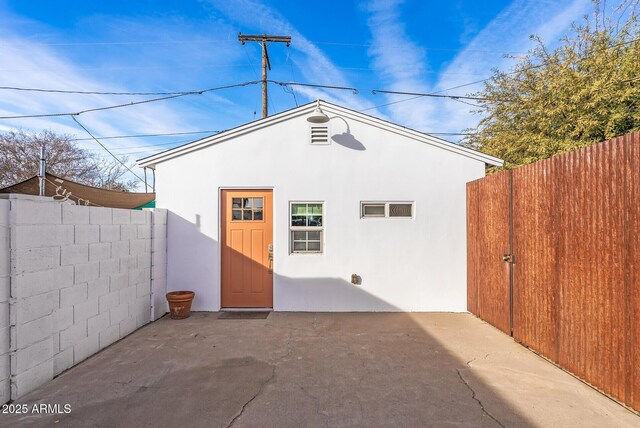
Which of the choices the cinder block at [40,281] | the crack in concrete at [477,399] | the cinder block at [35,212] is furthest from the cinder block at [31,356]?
the crack in concrete at [477,399]

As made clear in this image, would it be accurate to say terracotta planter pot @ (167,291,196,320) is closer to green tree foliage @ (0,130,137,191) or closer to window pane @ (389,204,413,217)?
window pane @ (389,204,413,217)

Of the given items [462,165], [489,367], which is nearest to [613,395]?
[489,367]

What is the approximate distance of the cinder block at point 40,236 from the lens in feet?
8.38

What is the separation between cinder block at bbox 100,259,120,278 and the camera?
3721 millimetres

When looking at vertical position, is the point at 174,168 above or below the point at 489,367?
above

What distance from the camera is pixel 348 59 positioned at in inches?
362

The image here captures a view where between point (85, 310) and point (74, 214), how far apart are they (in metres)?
1.16

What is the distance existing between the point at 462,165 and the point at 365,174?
72.9 inches

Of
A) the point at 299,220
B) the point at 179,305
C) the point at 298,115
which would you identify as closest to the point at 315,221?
the point at 299,220

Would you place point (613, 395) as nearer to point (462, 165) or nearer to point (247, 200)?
point (462, 165)

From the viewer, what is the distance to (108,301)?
382 cm

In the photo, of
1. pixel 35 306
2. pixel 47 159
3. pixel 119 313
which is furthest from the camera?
pixel 47 159

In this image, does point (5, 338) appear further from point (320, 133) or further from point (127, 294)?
point (320, 133)

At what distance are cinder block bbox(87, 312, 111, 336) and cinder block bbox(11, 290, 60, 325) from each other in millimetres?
633
